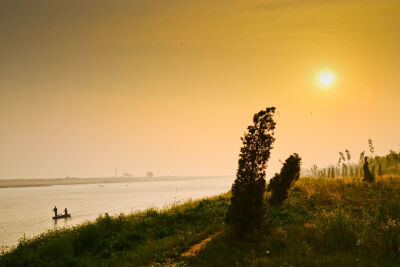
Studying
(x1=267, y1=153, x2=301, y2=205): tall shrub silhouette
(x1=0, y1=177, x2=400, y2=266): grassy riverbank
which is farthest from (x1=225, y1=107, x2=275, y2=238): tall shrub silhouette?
(x1=267, y1=153, x2=301, y2=205): tall shrub silhouette

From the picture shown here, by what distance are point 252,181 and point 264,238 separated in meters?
2.29

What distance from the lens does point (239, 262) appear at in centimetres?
996

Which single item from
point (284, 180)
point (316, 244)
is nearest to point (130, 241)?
point (316, 244)

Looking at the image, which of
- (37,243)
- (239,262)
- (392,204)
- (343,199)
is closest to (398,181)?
(343,199)

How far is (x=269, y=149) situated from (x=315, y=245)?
13.7 feet

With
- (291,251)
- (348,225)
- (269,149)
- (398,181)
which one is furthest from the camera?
(398,181)

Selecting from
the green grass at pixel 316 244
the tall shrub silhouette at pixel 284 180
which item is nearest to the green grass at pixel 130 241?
the green grass at pixel 316 244

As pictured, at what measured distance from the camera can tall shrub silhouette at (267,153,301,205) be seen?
18078 millimetres

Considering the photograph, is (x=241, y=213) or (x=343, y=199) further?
(x=343, y=199)

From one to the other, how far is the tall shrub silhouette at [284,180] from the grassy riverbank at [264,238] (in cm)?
81

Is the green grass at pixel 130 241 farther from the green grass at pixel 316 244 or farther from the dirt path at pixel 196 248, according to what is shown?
the green grass at pixel 316 244

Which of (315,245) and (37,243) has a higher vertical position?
(315,245)

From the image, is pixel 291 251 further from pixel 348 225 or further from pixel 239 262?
pixel 348 225

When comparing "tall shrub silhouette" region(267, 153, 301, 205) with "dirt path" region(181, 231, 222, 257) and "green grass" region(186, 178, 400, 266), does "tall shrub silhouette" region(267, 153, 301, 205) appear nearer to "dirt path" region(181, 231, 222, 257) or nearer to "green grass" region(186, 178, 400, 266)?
"green grass" region(186, 178, 400, 266)
